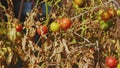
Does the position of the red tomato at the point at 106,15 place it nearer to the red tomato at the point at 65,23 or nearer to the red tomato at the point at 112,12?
the red tomato at the point at 112,12

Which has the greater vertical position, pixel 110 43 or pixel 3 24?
pixel 3 24

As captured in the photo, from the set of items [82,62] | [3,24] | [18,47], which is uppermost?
[3,24]

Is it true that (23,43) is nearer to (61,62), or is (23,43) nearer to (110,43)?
(61,62)

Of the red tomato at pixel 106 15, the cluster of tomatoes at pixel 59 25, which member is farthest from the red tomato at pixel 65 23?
the red tomato at pixel 106 15

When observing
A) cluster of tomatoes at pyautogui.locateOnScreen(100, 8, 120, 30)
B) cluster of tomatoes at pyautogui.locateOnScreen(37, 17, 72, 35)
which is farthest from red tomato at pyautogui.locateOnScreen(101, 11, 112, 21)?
cluster of tomatoes at pyautogui.locateOnScreen(37, 17, 72, 35)

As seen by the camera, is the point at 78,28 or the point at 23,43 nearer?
the point at 23,43

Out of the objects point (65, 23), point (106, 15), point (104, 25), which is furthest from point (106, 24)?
point (65, 23)

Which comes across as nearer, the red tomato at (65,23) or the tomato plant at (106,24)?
the red tomato at (65,23)

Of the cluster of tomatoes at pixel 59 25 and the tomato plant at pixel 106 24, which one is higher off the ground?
the cluster of tomatoes at pixel 59 25

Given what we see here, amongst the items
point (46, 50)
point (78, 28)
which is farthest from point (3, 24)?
point (78, 28)

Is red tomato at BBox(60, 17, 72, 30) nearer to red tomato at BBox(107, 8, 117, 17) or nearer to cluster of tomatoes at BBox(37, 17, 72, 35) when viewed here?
cluster of tomatoes at BBox(37, 17, 72, 35)
